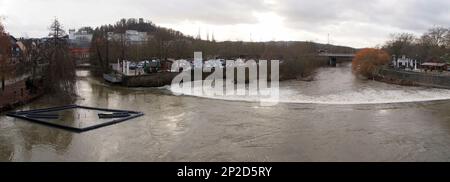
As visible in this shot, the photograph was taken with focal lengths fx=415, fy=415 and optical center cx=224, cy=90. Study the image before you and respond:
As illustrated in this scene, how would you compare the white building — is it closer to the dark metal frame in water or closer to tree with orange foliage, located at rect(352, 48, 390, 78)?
tree with orange foliage, located at rect(352, 48, 390, 78)

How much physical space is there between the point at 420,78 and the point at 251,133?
25.4 meters

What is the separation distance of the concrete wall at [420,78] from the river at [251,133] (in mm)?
8717

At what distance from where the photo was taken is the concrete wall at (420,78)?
33466 millimetres

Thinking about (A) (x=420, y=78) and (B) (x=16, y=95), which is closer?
(B) (x=16, y=95)

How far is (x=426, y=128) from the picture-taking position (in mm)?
17062

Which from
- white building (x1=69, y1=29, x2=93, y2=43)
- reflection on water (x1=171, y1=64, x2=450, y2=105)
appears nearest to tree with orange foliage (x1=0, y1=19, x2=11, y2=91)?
reflection on water (x1=171, y1=64, x2=450, y2=105)

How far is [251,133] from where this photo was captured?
52.5 feet

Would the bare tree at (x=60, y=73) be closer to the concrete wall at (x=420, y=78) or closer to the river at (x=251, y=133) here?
the river at (x=251, y=133)

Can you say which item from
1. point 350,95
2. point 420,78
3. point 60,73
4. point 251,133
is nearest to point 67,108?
point 60,73

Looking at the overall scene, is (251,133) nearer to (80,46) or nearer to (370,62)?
(370,62)

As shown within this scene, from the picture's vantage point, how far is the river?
13.1m

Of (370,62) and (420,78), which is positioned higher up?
(370,62)

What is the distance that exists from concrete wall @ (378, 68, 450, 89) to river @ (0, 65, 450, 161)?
872 centimetres
